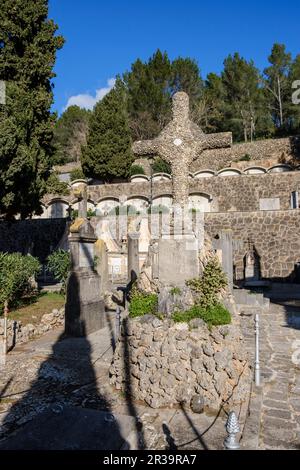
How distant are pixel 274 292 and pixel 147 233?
27.4ft

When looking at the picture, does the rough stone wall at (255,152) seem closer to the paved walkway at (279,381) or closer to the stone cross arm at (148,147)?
the paved walkway at (279,381)

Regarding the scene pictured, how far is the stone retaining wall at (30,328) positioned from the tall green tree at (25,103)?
17.4 feet

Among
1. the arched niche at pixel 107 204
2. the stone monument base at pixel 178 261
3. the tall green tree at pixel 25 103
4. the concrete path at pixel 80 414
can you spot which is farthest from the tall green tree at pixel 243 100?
the concrete path at pixel 80 414

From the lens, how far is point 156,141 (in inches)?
288

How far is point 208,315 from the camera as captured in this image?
514 centimetres

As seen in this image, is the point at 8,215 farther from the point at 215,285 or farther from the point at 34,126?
the point at 215,285

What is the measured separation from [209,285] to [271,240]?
16891 millimetres

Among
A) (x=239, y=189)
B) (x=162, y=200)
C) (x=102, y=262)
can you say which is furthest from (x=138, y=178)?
(x=102, y=262)

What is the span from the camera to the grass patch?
9344mm

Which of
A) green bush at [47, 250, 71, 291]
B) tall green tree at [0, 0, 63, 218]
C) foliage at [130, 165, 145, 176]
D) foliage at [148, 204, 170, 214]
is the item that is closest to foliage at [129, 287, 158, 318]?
green bush at [47, 250, 71, 291]

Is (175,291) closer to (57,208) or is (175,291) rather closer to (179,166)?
(179,166)

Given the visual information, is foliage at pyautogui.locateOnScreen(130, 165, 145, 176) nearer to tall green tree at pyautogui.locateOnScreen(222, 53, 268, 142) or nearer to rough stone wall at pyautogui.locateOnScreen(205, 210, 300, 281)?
rough stone wall at pyautogui.locateOnScreen(205, 210, 300, 281)

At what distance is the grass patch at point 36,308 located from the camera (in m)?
9.34
